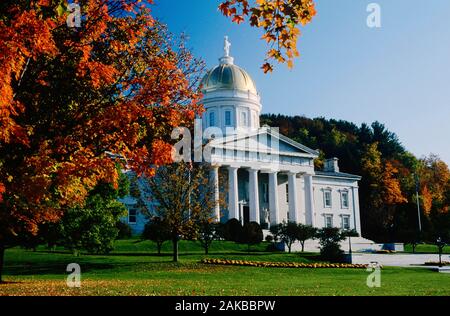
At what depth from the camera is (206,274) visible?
25.8m

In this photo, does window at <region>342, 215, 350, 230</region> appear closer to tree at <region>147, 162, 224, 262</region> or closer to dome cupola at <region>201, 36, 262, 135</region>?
dome cupola at <region>201, 36, 262, 135</region>

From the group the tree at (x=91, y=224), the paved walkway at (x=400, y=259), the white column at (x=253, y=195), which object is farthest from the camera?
the white column at (x=253, y=195)

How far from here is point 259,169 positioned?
59.8m

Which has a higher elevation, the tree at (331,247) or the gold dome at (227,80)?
the gold dome at (227,80)

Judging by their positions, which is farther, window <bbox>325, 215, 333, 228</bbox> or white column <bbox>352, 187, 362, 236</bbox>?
white column <bbox>352, 187, 362, 236</bbox>

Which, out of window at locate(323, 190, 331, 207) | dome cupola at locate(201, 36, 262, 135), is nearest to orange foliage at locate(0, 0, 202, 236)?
dome cupola at locate(201, 36, 262, 135)

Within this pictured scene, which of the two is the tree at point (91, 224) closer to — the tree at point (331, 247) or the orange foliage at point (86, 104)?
the orange foliage at point (86, 104)

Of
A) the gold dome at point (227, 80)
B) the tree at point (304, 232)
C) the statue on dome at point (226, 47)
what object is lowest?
the tree at point (304, 232)

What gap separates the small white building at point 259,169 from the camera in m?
58.2

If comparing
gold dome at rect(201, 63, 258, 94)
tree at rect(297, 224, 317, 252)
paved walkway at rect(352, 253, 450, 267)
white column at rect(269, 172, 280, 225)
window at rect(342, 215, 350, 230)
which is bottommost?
paved walkway at rect(352, 253, 450, 267)

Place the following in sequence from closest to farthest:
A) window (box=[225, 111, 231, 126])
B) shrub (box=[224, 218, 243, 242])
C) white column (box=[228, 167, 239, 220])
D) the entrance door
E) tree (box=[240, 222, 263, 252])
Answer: tree (box=[240, 222, 263, 252]), shrub (box=[224, 218, 243, 242]), white column (box=[228, 167, 239, 220]), the entrance door, window (box=[225, 111, 231, 126])

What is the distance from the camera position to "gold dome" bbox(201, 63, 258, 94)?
217ft

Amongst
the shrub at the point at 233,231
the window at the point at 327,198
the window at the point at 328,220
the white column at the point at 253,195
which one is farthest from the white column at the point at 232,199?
the window at the point at 328,220

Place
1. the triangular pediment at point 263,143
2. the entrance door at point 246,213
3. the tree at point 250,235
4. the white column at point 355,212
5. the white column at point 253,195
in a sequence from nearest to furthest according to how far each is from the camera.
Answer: the tree at point 250,235 < the triangular pediment at point 263,143 < the white column at point 253,195 < the entrance door at point 246,213 < the white column at point 355,212
